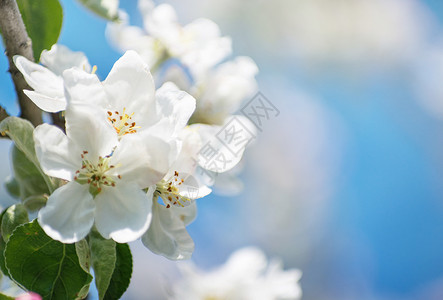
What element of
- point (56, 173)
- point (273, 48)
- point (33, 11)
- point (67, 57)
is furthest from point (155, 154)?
point (273, 48)

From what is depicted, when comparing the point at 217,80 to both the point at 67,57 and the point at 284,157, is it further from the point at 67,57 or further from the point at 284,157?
the point at 284,157

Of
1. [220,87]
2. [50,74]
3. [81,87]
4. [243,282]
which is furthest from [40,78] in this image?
[243,282]


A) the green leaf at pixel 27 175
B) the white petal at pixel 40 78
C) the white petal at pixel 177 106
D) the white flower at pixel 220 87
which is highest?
the white flower at pixel 220 87

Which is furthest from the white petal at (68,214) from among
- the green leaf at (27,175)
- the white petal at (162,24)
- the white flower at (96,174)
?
the white petal at (162,24)

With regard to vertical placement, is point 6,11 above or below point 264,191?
below

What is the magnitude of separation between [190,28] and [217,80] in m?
0.18

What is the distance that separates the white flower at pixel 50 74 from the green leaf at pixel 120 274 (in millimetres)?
231

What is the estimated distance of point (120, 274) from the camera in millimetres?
825

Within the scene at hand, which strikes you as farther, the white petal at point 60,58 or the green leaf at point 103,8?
the green leaf at point 103,8

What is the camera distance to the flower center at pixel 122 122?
0.78 meters

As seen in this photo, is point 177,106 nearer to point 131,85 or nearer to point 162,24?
point 131,85

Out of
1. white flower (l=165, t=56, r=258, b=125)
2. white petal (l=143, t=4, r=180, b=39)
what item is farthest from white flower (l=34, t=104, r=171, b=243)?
white petal (l=143, t=4, r=180, b=39)

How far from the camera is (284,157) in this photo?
15.1 ft

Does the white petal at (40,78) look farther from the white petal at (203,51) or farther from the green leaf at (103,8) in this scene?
the white petal at (203,51)
